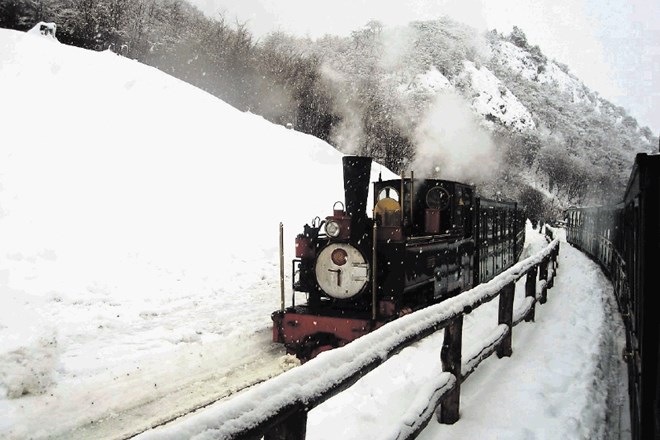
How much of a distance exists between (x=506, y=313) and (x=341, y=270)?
2310 millimetres

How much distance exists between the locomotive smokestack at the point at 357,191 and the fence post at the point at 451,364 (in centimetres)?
312

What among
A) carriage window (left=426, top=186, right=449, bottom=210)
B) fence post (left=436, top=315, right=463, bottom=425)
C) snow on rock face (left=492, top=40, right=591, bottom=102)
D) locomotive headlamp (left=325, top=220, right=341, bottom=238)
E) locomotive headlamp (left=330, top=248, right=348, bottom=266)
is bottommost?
fence post (left=436, top=315, right=463, bottom=425)

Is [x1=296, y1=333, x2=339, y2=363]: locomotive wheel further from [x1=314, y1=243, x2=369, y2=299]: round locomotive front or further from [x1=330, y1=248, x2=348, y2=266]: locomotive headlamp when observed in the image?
[x1=330, y1=248, x2=348, y2=266]: locomotive headlamp

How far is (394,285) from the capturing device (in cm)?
705

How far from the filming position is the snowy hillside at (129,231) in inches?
234

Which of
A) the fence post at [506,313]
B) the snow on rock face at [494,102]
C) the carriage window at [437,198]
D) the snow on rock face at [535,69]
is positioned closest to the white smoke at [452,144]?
the snow on rock face at [494,102]

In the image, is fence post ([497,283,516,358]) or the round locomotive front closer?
fence post ([497,283,516,358])

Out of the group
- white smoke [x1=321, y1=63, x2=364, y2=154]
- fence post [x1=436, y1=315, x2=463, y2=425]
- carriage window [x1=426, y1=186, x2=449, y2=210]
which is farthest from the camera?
white smoke [x1=321, y1=63, x2=364, y2=154]

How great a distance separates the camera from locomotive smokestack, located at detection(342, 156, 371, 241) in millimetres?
6945

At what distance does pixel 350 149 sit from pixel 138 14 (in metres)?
19.1

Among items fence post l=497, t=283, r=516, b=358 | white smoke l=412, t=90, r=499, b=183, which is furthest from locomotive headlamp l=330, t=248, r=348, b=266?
white smoke l=412, t=90, r=499, b=183

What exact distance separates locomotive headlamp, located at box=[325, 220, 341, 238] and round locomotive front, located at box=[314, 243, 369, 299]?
0.16m

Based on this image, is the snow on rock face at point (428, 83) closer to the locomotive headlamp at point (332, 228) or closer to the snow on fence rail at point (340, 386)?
the locomotive headlamp at point (332, 228)

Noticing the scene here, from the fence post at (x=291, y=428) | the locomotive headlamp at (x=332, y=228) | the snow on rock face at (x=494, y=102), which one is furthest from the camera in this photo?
the snow on rock face at (x=494, y=102)
